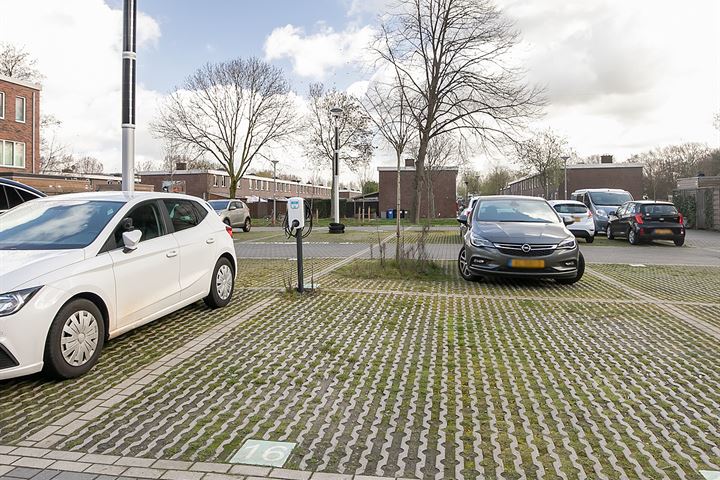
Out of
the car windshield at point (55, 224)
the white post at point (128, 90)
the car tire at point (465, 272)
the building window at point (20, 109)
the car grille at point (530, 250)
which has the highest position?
the building window at point (20, 109)

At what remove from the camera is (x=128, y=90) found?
978 centimetres

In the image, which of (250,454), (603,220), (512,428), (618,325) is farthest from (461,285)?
(603,220)

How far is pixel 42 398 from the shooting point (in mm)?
4055

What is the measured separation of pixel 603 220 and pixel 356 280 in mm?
15739

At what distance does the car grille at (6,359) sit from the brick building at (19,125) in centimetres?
3810

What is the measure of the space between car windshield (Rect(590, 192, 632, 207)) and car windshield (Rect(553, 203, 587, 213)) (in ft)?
13.8

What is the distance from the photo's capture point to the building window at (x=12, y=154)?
3603cm

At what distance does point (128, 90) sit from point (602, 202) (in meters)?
19.5

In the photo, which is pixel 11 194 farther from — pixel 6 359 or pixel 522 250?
pixel 522 250

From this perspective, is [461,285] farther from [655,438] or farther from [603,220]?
[603,220]

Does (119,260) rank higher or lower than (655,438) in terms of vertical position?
higher

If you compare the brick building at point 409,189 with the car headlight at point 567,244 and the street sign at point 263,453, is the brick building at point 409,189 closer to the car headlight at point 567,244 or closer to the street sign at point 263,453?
the car headlight at point 567,244

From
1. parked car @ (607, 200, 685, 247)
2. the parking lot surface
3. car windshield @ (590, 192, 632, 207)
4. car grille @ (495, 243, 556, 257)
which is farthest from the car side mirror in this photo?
car windshield @ (590, 192, 632, 207)

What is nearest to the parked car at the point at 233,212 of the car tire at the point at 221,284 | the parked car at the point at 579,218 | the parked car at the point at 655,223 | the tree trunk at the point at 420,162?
the tree trunk at the point at 420,162
